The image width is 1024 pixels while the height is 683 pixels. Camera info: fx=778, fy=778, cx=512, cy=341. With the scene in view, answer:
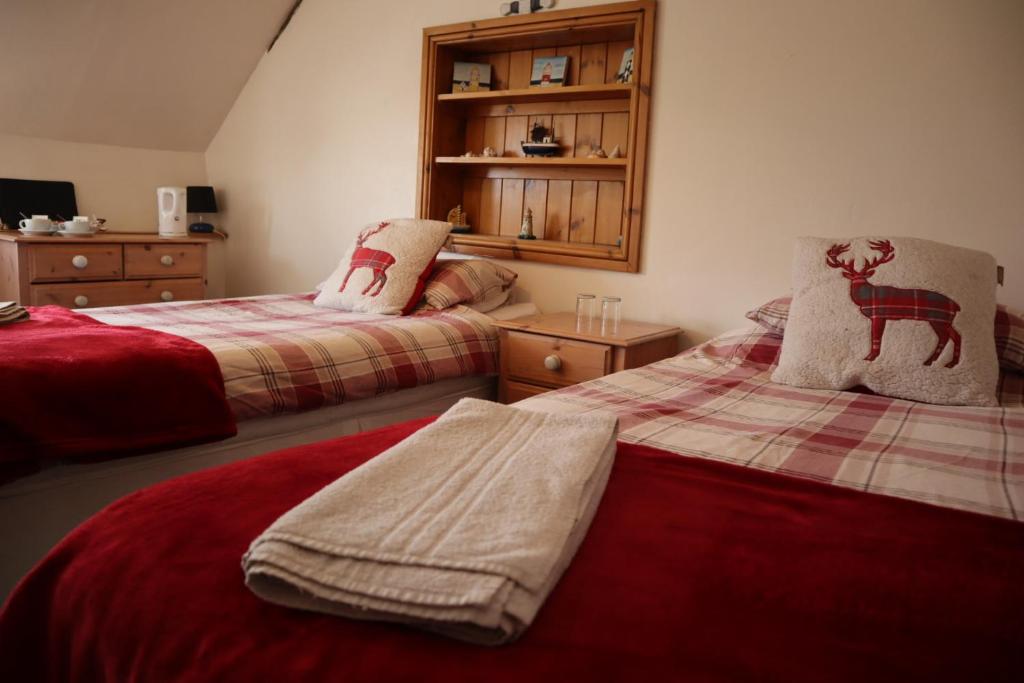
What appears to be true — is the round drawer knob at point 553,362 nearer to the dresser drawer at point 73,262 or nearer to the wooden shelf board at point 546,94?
the wooden shelf board at point 546,94

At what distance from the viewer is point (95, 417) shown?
175 cm

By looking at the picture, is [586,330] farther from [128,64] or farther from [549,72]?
[128,64]

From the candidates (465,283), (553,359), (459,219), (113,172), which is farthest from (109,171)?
(553,359)

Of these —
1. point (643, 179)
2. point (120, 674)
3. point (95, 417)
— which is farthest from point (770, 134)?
point (120, 674)

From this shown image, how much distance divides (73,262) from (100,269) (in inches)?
4.7

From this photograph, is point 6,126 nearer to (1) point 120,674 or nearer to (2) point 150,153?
(2) point 150,153

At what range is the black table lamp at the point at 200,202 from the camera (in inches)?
162

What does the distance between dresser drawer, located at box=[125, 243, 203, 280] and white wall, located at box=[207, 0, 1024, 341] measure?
2.83ft

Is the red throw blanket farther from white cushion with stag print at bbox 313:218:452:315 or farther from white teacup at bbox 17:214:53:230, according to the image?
white teacup at bbox 17:214:53:230

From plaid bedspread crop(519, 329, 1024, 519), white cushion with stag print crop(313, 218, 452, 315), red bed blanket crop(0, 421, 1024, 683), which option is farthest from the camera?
white cushion with stag print crop(313, 218, 452, 315)

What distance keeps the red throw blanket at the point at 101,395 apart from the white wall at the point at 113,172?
2027mm

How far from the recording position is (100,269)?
11.2 feet

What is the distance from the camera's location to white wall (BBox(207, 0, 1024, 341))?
7.36 feet

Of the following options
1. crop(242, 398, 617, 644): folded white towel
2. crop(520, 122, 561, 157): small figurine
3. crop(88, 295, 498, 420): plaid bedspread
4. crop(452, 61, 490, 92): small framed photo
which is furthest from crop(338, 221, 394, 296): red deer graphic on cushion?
crop(242, 398, 617, 644): folded white towel
